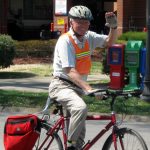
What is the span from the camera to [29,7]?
37375 millimetres

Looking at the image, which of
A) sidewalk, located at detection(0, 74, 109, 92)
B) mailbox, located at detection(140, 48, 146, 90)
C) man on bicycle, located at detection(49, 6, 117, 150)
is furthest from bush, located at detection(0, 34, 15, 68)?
man on bicycle, located at detection(49, 6, 117, 150)

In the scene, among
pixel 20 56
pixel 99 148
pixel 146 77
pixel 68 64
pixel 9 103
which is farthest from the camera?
pixel 20 56

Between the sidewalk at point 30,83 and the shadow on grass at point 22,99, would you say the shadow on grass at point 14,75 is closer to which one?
the sidewalk at point 30,83

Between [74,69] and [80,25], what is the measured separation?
433mm

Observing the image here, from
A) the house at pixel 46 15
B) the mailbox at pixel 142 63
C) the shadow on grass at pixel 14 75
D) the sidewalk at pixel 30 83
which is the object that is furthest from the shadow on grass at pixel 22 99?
the house at pixel 46 15

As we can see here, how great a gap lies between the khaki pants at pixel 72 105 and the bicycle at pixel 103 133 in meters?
0.09

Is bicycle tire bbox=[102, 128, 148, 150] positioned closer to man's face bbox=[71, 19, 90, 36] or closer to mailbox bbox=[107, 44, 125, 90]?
man's face bbox=[71, 19, 90, 36]

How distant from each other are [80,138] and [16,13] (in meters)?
30.6

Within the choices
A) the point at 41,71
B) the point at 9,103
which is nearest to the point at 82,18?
the point at 9,103

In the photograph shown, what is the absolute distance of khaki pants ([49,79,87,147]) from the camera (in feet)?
18.8

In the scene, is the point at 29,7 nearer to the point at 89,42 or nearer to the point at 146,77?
the point at 146,77

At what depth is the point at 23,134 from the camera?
5.93 metres

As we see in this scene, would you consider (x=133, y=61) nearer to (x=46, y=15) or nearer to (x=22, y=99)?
(x=22, y=99)

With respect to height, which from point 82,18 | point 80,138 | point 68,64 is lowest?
point 80,138
